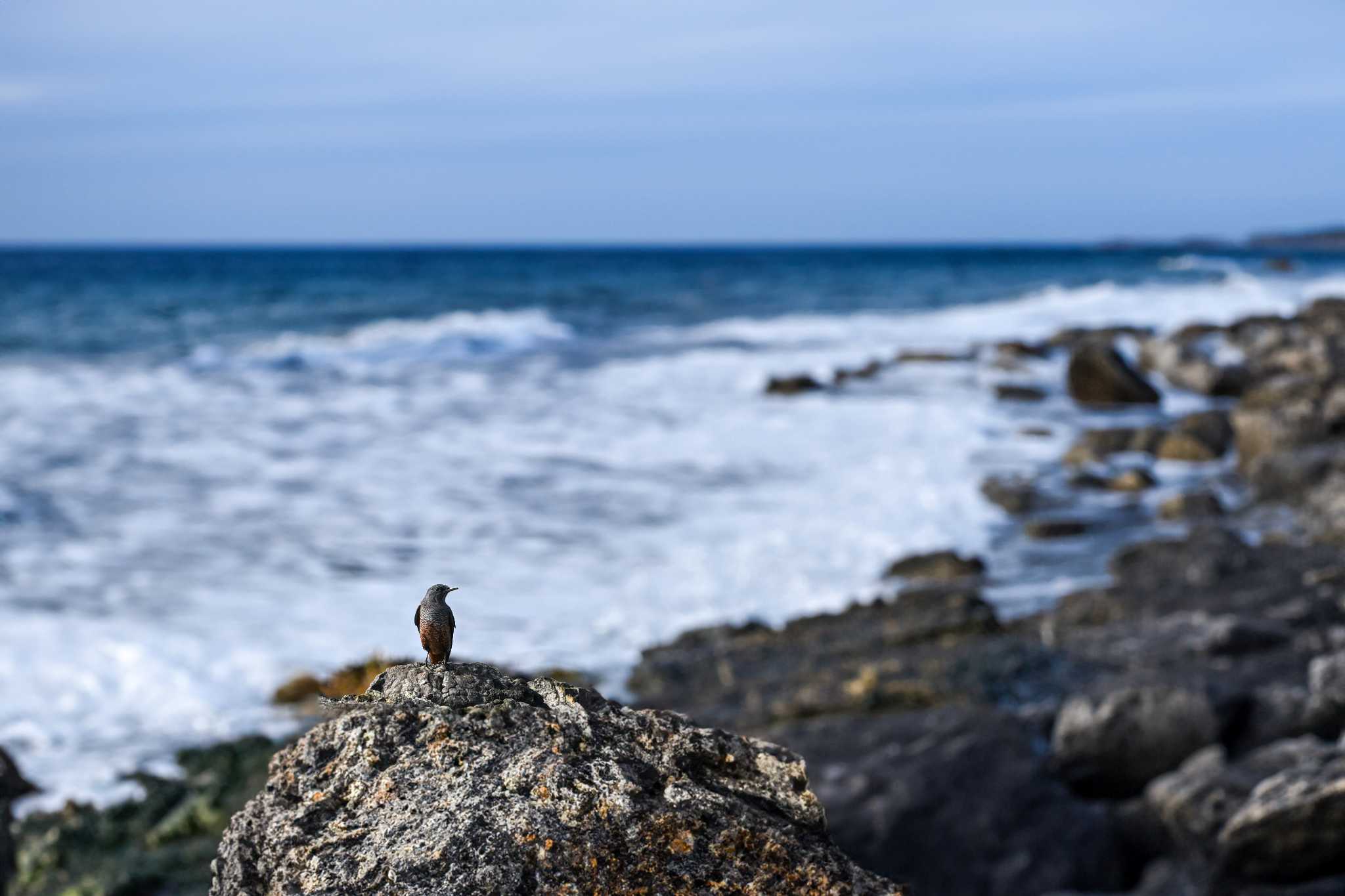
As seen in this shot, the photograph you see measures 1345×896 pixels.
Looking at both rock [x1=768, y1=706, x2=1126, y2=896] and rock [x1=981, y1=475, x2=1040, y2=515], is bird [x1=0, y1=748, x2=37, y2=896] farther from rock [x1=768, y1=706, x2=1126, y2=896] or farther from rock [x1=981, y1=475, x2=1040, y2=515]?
rock [x1=981, y1=475, x2=1040, y2=515]

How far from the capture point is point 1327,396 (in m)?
17.2

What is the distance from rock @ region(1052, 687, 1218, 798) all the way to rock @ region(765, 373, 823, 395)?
61.4 feet

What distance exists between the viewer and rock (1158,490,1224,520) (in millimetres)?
13727

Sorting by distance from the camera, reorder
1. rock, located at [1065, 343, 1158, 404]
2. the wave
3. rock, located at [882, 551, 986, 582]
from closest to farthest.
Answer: rock, located at [882, 551, 986, 582], rock, located at [1065, 343, 1158, 404], the wave

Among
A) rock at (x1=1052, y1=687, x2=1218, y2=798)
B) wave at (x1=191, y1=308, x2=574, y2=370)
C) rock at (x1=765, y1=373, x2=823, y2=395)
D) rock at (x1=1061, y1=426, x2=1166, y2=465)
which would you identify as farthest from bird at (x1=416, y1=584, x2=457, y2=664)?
wave at (x1=191, y1=308, x2=574, y2=370)

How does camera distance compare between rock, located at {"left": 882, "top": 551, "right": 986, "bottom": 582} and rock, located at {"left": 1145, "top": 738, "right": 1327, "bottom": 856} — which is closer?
rock, located at {"left": 1145, "top": 738, "right": 1327, "bottom": 856}

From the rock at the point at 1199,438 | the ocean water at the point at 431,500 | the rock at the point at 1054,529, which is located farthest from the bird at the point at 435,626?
the rock at the point at 1199,438

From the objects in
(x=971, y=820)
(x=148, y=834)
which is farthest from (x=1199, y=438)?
(x=148, y=834)

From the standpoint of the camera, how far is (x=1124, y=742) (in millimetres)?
5953

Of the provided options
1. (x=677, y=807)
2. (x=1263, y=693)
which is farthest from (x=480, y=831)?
(x=1263, y=693)

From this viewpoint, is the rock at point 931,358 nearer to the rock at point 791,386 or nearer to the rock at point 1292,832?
the rock at point 791,386

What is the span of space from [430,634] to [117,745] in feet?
23.2

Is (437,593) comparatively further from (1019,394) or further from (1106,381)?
(1019,394)

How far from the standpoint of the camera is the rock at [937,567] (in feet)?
38.0
